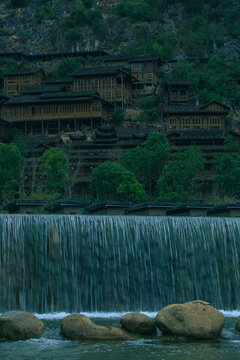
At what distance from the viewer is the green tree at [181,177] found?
5272 centimetres

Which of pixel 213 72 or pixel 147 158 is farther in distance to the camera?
pixel 213 72

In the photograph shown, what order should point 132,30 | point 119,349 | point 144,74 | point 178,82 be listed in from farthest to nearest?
point 132,30, point 144,74, point 178,82, point 119,349

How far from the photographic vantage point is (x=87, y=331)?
20.0m

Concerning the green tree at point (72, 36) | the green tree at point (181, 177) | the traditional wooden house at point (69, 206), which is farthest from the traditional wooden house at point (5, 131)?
the traditional wooden house at point (69, 206)

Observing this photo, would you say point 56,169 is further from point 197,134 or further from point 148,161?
point 197,134

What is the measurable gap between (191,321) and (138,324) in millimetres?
1686

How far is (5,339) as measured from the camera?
65.8 feet

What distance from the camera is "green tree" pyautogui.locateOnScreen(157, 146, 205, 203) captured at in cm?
5272

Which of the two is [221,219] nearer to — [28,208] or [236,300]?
[236,300]

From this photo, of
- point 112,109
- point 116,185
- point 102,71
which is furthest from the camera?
point 102,71

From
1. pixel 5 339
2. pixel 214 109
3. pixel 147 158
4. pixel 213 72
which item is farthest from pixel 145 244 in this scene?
pixel 213 72

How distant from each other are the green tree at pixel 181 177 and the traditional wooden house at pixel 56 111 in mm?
20635

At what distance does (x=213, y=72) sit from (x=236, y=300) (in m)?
59.0

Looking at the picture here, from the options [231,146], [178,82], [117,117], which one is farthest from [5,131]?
[231,146]
